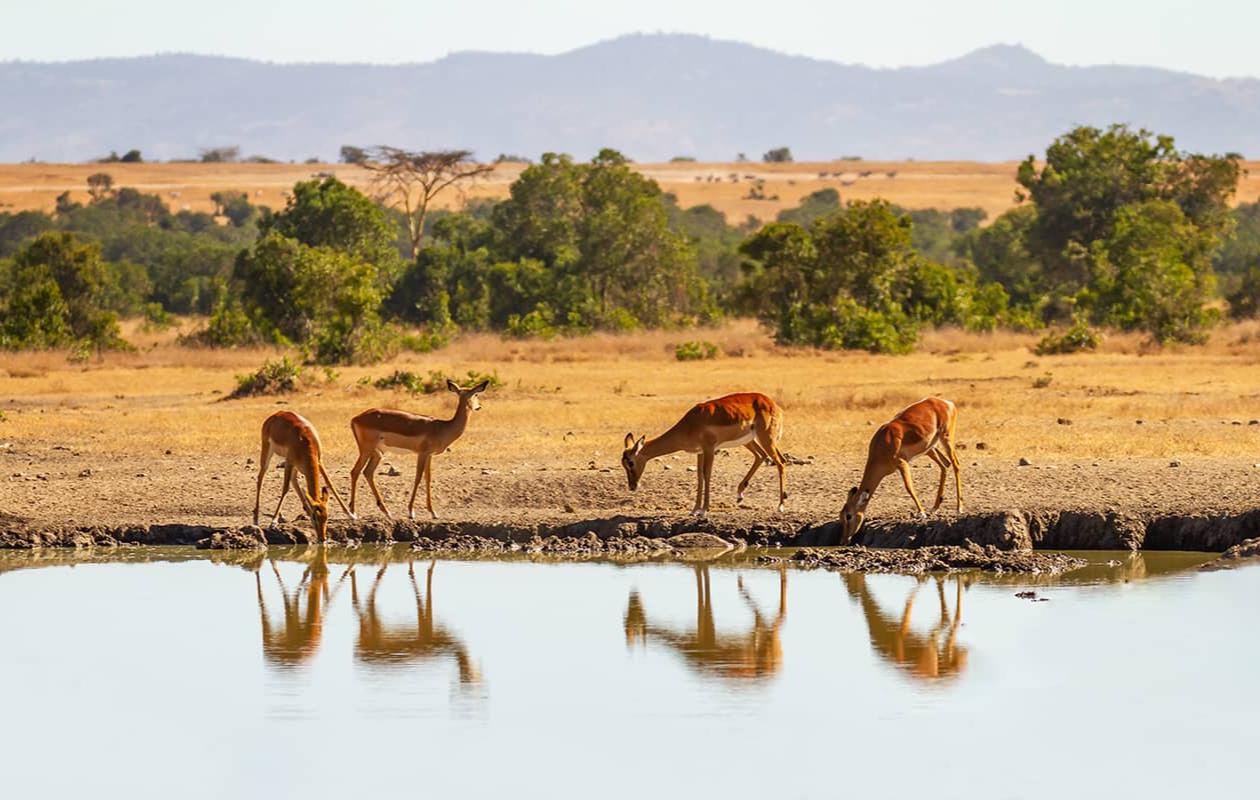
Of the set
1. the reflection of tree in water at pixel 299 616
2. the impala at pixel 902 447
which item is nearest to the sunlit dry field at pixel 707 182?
the impala at pixel 902 447

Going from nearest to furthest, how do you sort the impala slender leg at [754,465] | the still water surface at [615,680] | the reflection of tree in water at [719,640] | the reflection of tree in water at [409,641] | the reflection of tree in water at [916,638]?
1. the still water surface at [615,680]
2. the reflection of tree in water at [916,638]
3. the reflection of tree in water at [719,640]
4. the reflection of tree in water at [409,641]
5. the impala slender leg at [754,465]

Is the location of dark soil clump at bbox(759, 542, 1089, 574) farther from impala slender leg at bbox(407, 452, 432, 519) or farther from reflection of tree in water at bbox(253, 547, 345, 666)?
reflection of tree in water at bbox(253, 547, 345, 666)

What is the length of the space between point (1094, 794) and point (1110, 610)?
426cm

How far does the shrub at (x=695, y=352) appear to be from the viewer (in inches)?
1427

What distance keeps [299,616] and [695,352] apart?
22.8m

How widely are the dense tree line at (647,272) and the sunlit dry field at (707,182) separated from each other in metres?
43.6

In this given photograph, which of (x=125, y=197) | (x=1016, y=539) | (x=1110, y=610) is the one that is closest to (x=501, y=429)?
(x=1016, y=539)

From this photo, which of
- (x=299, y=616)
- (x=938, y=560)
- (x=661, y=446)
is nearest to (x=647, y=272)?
(x=661, y=446)

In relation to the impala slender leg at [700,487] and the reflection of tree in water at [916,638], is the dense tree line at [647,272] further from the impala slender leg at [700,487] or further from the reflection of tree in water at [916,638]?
the reflection of tree in water at [916,638]

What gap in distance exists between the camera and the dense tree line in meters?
38.1

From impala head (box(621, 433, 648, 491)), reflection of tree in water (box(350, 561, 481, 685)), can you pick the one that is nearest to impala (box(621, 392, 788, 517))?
impala head (box(621, 433, 648, 491))

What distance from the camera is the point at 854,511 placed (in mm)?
15758

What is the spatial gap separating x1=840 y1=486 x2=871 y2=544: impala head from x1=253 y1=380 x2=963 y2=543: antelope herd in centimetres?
3

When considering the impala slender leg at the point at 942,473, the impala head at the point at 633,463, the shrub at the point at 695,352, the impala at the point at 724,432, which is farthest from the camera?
the shrub at the point at 695,352
